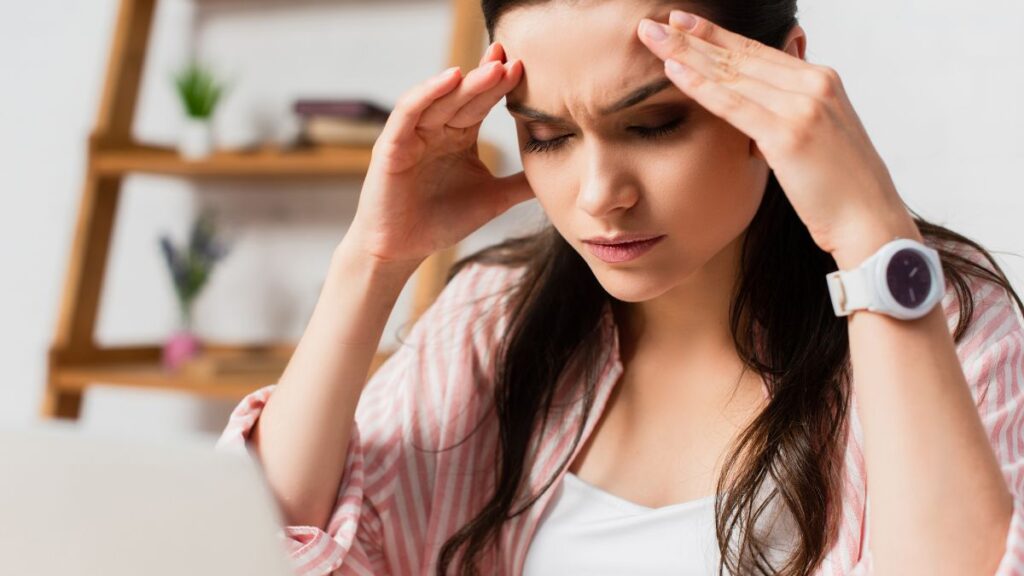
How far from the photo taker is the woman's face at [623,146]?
2.99 ft

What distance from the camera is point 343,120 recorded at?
221 cm

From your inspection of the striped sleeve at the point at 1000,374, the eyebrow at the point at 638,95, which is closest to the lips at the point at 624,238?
the eyebrow at the point at 638,95

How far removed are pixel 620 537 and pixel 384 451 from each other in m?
0.30

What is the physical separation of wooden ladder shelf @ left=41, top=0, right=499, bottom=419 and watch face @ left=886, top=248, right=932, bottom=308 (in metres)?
1.48

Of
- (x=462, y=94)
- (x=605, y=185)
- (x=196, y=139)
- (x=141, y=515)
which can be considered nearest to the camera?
(x=141, y=515)

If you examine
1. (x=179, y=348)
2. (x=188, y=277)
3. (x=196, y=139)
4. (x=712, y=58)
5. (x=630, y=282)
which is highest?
(x=712, y=58)

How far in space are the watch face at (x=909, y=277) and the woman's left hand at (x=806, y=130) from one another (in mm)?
21

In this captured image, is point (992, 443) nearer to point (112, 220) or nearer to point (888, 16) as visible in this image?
point (888, 16)

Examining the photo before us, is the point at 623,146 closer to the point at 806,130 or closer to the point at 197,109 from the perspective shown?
the point at 806,130

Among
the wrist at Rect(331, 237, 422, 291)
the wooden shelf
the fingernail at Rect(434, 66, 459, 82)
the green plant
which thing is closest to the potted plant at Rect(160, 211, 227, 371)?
the wooden shelf

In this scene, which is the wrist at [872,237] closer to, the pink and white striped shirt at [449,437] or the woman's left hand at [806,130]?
the woman's left hand at [806,130]

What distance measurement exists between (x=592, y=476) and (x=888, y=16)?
90cm

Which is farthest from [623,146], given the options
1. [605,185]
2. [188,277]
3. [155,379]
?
[188,277]

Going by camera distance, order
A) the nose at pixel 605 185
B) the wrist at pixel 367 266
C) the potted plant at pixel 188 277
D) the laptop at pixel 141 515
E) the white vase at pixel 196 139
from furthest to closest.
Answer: the potted plant at pixel 188 277, the white vase at pixel 196 139, the wrist at pixel 367 266, the nose at pixel 605 185, the laptop at pixel 141 515
